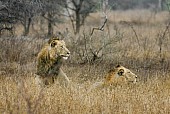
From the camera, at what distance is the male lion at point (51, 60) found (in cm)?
920

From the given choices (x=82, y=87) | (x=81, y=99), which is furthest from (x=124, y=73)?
(x=81, y=99)

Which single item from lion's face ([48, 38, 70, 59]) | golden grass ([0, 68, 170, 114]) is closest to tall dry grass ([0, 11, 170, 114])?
golden grass ([0, 68, 170, 114])

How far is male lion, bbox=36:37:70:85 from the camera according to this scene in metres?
9.20

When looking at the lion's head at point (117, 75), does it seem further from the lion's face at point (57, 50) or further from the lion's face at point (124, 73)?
the lion's face at point (57, 50)

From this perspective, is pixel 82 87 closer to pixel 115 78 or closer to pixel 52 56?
pixel 115 78

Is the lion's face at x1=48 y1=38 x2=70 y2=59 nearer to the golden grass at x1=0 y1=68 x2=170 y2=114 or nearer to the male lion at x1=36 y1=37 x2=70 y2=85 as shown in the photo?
the male lion at x1=36 y1=37 x2=70 y2=85

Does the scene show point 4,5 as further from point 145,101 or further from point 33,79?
point 145,101

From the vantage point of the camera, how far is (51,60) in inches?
368

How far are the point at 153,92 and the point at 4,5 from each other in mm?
4115

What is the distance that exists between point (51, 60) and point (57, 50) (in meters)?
0.26

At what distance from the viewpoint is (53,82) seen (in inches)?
368

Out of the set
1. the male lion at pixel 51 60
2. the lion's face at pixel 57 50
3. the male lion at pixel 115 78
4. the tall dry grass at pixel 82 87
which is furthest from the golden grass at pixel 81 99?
the lion's face at pixel 57 50

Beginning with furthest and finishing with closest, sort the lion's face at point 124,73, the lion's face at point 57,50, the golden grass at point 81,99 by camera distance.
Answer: the lion's face at point 124,73, the lion's face at point 57,50, the golden grass at point 81,99

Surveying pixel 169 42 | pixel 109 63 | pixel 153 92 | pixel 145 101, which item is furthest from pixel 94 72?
pixel 169 42
